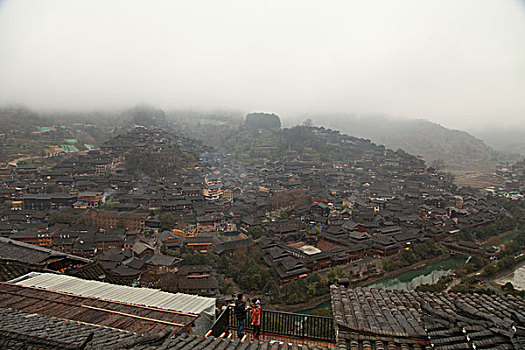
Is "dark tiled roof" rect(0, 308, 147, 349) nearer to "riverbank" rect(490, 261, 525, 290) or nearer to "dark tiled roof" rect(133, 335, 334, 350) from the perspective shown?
"dark tiled roof" rect(133, 335, 334, 350)

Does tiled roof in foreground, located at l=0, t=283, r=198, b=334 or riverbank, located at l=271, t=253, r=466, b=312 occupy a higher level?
tiled roof in foreground, located at l=0, t=283, r=198, b=334

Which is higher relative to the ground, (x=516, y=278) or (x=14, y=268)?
(x=14, y=268)

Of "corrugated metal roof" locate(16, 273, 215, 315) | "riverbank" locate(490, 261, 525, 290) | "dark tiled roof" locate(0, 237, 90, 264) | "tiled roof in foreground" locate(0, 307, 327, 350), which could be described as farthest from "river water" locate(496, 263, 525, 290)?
"dark tiled roof" locate(0, 237, 90, 264)

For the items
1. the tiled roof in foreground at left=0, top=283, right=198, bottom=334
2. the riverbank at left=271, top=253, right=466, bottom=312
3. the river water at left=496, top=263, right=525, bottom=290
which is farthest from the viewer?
the river water at left=496, top=263, right=525, bottom=290

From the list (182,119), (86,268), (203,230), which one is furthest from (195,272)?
(182,119)

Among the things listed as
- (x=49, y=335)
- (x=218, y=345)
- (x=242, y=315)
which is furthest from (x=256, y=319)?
(x=49, y=335)

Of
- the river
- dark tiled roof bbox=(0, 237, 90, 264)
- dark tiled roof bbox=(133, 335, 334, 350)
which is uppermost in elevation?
dark tiled roof bbox=(133, 335, 334, 350)

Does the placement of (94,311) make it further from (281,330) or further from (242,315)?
(281,330)
